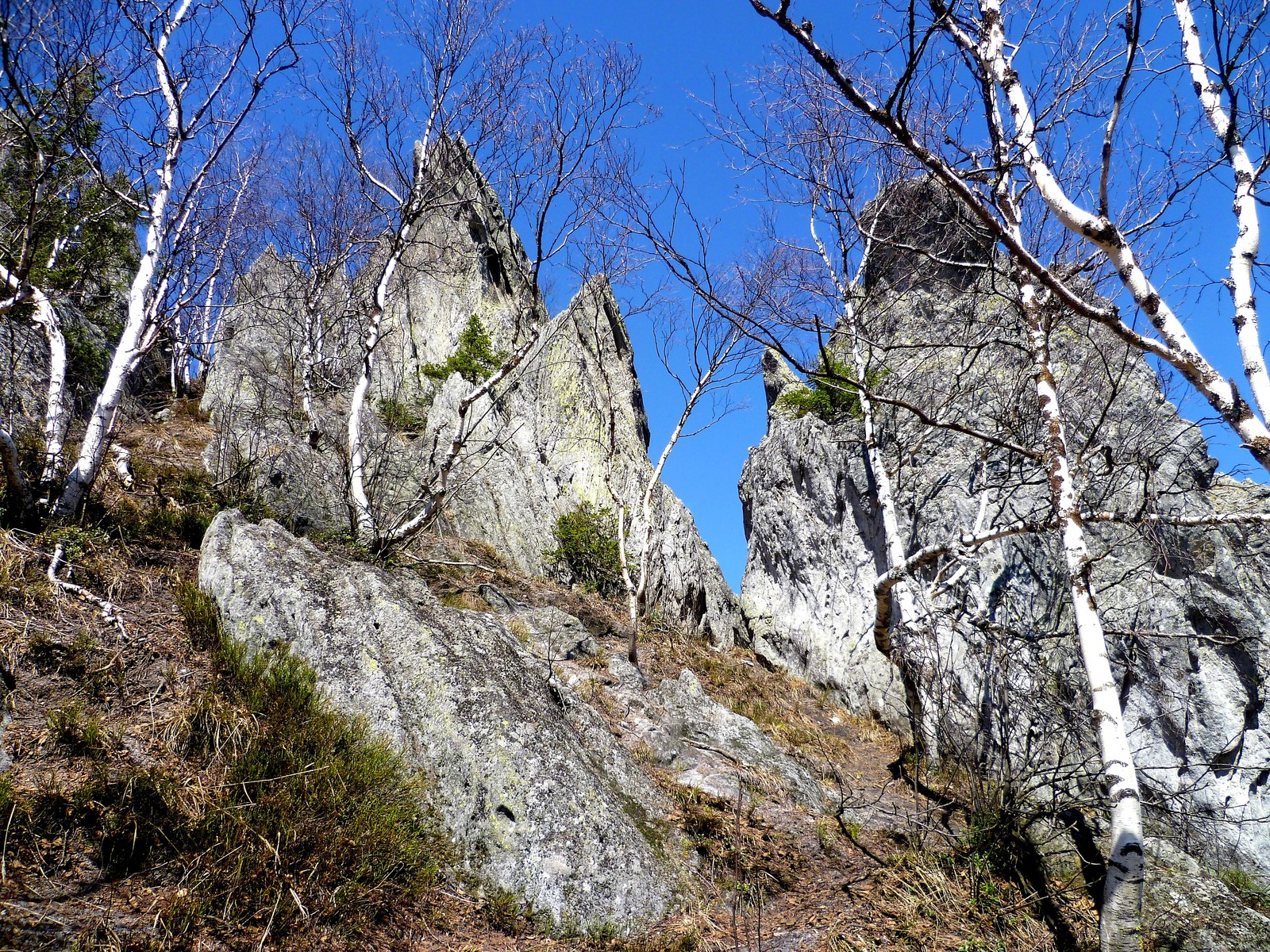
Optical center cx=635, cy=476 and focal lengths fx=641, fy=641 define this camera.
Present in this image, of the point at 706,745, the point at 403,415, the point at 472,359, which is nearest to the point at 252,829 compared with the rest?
the point at 706,745

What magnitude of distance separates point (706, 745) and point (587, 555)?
293 inches

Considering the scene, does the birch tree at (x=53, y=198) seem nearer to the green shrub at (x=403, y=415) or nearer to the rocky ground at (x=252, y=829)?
the rocky ground at (x=252, y=829)

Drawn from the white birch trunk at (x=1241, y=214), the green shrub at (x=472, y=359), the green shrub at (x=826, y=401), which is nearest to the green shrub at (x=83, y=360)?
the green shrub at (x=472, y=359)

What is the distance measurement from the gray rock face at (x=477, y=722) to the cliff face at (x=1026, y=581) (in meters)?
2.94

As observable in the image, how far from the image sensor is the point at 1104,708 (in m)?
4.14

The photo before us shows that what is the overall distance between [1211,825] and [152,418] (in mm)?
18424

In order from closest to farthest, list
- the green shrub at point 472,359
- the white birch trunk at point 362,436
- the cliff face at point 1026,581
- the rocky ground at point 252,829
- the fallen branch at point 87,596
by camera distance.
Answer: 1. the rocky ground at point 252,829
2. the fallen branch at point 87,596
3. the cliff face at point 1026,581
4. the white birch trunk at point 362,436
5. the green shrub at point 472,359

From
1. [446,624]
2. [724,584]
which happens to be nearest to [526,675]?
[446,624]

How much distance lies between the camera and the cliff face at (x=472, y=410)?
10333mm

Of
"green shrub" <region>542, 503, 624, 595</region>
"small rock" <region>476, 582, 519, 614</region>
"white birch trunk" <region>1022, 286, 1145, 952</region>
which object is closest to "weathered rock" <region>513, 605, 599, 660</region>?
"small rock" <region>476, 582, 519, 614</region>

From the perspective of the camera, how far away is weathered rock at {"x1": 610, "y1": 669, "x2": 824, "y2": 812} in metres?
6.47

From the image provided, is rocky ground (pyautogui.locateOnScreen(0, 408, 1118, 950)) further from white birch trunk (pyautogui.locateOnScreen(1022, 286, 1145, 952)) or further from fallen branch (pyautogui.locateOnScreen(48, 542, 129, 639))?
white birch trunk (pyautogui.locateOnScreen(1022, 286, 1145, 952))

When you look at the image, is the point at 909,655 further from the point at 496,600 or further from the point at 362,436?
the point at 362,436

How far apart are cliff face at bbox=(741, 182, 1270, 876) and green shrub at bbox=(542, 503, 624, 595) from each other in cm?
307
